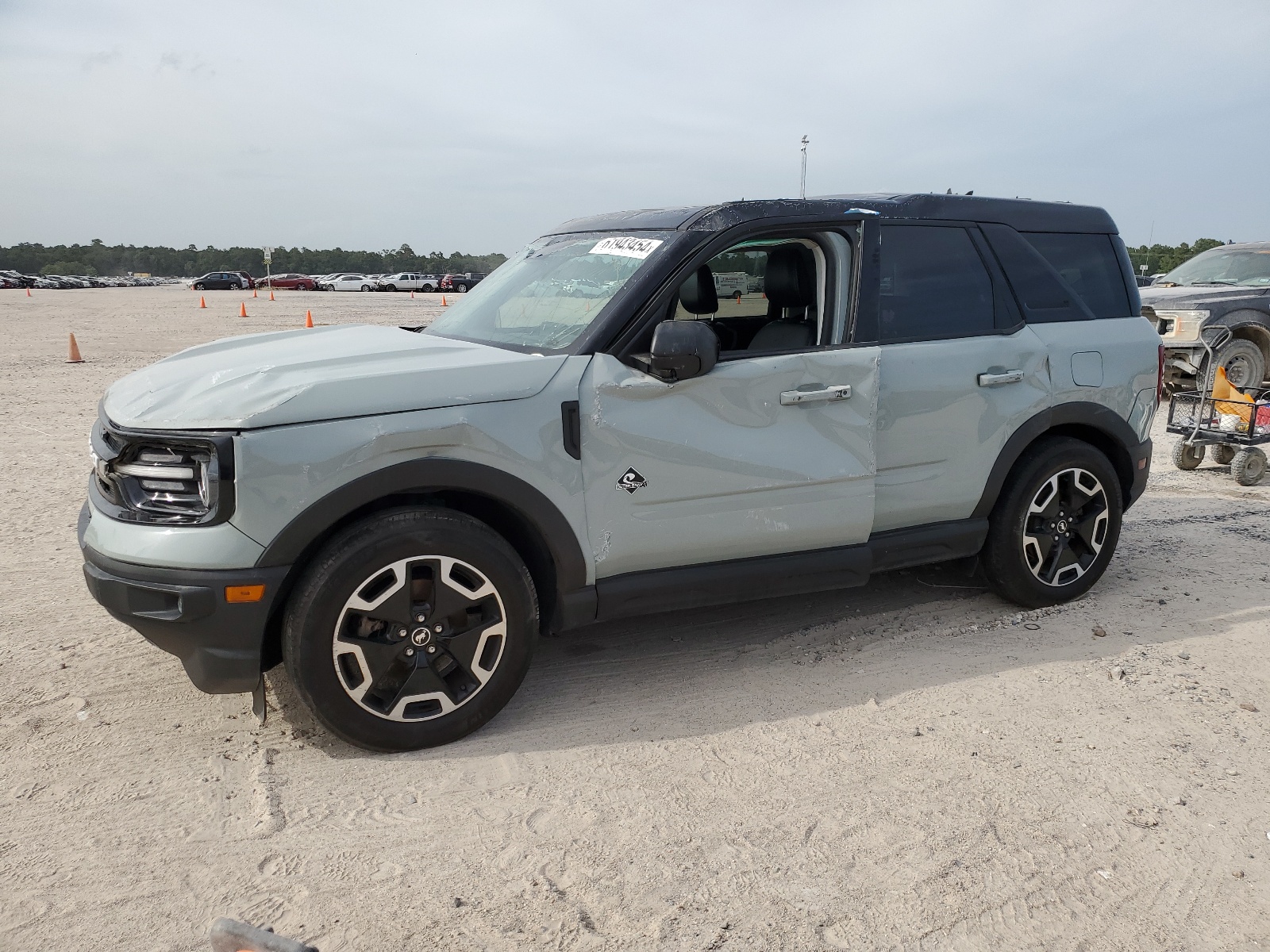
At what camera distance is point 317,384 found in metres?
3.25

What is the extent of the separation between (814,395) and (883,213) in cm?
98

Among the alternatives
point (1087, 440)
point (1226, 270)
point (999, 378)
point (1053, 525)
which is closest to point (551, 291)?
point (999, 378)

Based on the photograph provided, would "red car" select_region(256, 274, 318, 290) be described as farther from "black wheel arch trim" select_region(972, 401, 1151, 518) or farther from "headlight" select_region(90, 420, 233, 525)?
"headlight" select_region(90, 420, 233, 525)

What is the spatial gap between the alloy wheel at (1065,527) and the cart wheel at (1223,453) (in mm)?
4348

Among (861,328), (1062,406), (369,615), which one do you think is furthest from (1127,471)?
(369,615)

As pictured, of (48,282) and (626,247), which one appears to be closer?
(626,247)

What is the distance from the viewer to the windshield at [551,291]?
12.7ft

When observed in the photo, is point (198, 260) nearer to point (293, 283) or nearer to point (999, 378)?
point (293, 283)

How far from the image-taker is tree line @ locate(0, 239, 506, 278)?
11462cm

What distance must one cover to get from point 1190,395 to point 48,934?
8.59 meters

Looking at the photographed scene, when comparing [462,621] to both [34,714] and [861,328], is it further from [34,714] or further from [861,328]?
[861,328]

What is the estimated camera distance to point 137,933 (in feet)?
8.38

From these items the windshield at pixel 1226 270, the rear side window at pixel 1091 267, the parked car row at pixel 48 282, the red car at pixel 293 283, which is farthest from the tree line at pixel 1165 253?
the parked car row at pixel 48 282

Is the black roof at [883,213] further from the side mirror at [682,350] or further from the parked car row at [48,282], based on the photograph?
the parked car row at [48,282]
